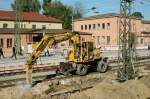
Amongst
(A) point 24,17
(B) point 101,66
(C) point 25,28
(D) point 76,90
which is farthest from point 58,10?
(D) point 76,90

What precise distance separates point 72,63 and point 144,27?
61.0 metres

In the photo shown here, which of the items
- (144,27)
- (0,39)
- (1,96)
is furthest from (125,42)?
(144,27)

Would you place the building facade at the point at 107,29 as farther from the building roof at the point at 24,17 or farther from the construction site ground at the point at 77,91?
the construction site ground at the point at 77,91

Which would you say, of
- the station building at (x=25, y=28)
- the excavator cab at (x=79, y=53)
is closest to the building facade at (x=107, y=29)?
the station building at (x=25, y=28)

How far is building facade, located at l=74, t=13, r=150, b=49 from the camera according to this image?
7250 centimetres

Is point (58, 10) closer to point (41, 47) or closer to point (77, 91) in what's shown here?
point (41, 47)

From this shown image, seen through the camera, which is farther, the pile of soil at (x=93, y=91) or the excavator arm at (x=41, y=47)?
the excavator arm at (x=41, y=47)

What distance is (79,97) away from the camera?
17016 mm

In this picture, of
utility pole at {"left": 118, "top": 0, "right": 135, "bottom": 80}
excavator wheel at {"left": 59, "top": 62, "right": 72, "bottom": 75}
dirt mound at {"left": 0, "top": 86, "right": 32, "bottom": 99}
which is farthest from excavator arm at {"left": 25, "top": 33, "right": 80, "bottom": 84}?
utility pole at {"left": 118, "top": 0, "right": 135, "bottom": 80}

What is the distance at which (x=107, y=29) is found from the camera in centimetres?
7425

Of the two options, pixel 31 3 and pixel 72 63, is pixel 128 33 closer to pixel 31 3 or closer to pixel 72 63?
pixel 72 63

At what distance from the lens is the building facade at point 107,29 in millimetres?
72500

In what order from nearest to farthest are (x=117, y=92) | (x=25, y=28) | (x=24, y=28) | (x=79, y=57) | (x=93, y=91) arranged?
1. (x=117, y=92)
2. (x=93, y=91)
3. (x=79, y=57)
4. (x=24, y=28)
5. (x=25, y=28)

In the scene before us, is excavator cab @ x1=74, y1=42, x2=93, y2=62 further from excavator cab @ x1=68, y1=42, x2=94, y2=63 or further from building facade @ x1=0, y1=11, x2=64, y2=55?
building facade @ x1=0, y1=11, x2=64, y2=55
